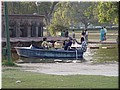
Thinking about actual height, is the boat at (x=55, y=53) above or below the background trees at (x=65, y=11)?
below

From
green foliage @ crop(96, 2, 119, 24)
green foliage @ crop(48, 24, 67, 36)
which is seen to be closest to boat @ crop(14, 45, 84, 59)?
green foliage @ crop(96, 2, 119, 24)

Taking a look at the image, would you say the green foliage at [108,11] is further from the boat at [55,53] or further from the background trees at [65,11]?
the boat at [55,53]

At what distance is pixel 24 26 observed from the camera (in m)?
42.4

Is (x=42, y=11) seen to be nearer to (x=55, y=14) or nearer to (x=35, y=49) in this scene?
(x=55, y=14)

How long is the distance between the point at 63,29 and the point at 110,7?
743 inches

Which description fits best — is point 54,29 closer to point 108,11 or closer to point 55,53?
point 108,11

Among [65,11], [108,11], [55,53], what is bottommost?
[55,53]

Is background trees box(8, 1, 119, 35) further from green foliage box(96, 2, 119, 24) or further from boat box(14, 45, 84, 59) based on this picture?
boat box(14, 45, 84, 59)

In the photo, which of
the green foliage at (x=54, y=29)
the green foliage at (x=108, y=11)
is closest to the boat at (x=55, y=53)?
the green foliage at (x=108, y=11)

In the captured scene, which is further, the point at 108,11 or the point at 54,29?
the point at 54,29

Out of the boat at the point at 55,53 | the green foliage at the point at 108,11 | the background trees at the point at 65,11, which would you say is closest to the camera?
the boat at the point at 55,53

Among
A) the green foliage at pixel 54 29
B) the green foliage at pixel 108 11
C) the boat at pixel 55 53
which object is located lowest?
the boat at pixel 55 53

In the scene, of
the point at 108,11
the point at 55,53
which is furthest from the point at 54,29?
the point at 55,53

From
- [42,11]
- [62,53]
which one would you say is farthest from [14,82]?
[42,11]
